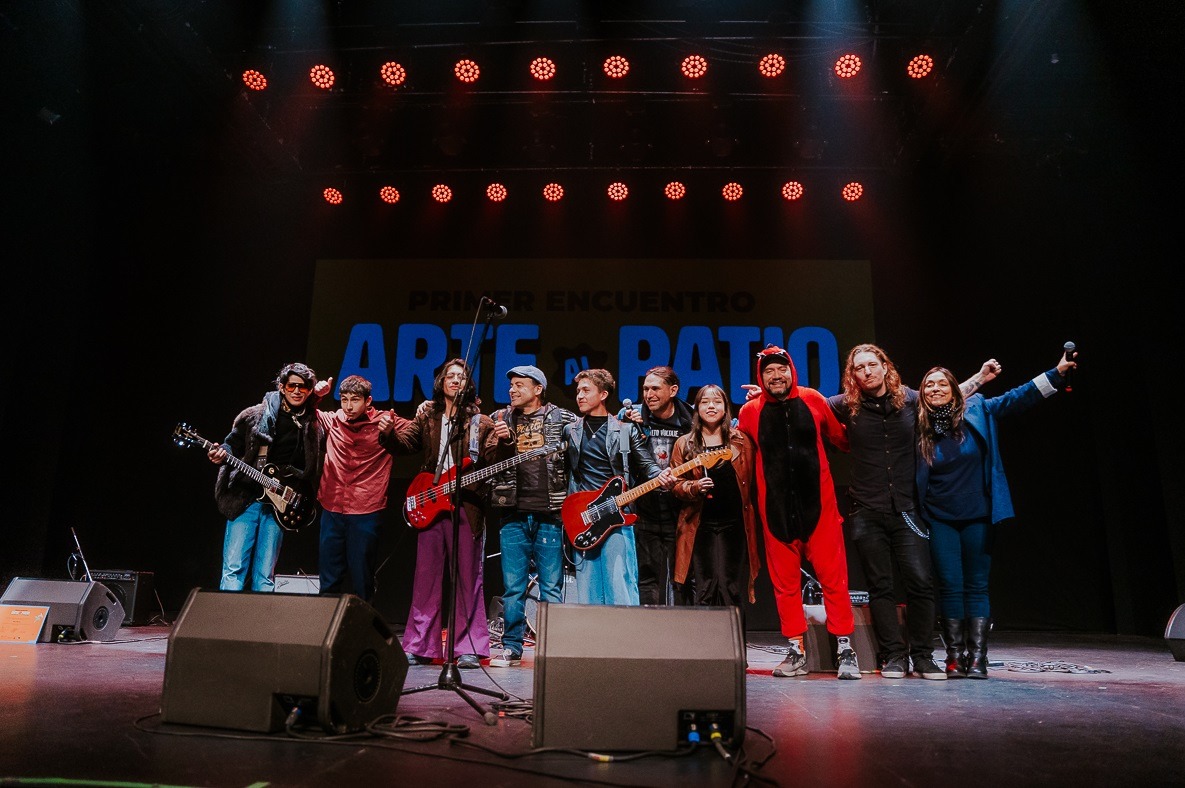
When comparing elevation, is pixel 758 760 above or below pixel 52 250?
below

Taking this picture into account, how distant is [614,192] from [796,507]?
484 cm

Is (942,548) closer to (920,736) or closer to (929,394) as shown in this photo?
(929,394)

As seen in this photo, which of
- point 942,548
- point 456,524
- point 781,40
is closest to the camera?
point 456,524

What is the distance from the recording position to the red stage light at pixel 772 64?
687cm

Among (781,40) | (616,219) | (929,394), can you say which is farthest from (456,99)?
(929,394)

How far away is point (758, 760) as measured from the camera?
7.43 ft

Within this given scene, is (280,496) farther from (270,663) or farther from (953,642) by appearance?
(953,642)

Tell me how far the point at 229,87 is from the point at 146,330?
9.36 feet

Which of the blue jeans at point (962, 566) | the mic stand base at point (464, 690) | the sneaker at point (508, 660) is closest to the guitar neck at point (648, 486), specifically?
the sneaker at point (508, 660)

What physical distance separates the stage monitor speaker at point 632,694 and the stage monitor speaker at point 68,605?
4888mm

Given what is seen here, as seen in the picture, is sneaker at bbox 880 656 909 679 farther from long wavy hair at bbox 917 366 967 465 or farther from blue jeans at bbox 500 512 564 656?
blue jeans at bbox 500 512 564 656

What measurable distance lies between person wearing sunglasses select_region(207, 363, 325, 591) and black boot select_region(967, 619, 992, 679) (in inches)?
172

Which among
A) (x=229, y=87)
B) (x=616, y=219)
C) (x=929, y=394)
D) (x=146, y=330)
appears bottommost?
(x=929, y=394)

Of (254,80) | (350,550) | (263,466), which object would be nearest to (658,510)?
(350,550)
